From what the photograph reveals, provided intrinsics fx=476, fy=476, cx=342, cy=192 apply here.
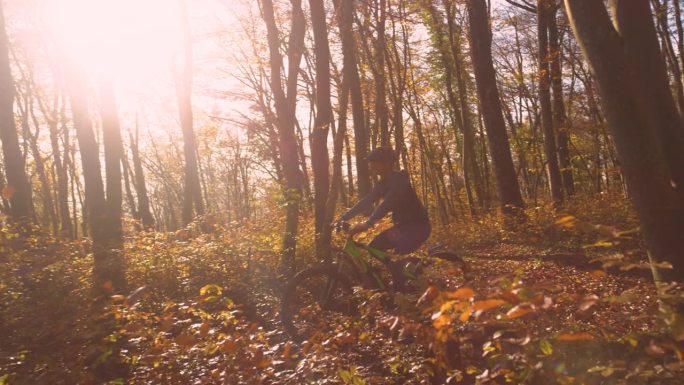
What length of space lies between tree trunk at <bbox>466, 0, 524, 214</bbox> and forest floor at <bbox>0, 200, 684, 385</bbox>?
3.90 feet

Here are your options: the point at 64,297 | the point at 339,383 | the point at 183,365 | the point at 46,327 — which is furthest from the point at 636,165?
the point at 64,297

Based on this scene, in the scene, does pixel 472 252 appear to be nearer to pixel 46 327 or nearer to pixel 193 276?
pixel 193 276

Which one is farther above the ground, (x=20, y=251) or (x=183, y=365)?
(x=20, y=251)

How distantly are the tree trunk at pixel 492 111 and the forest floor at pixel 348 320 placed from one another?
3.90ft

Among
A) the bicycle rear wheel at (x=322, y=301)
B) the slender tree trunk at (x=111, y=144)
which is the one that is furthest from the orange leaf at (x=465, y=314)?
the slender tree trunk at (x=111, y=144)

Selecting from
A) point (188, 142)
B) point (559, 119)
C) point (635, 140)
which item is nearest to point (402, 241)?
point (635, 140)

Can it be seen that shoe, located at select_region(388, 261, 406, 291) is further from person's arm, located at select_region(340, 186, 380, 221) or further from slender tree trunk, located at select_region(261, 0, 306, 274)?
slender tree trunk, located at select_region(261, 0, 306, 274)

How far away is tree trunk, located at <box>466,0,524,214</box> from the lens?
12305 millimetres

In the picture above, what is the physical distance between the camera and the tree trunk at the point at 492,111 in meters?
12.3

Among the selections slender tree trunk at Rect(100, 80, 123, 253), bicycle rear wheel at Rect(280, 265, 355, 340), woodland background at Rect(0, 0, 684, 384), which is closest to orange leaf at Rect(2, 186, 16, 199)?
woodland background at Rect(0, 0, 684, 384)

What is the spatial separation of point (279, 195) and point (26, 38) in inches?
755

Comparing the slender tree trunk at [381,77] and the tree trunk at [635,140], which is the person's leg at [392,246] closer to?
the tree trunk at [635,140]

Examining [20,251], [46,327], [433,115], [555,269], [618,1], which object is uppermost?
[433,115]

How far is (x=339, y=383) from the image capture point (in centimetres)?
417
